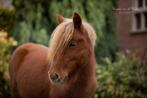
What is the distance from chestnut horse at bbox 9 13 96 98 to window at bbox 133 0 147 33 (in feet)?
41.0

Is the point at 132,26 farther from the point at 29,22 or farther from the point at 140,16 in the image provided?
the point at 29,22

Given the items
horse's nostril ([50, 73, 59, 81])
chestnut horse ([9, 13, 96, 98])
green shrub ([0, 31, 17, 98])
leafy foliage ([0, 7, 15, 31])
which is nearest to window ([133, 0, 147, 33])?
leafy foliage ([0, 7, 15, 31])

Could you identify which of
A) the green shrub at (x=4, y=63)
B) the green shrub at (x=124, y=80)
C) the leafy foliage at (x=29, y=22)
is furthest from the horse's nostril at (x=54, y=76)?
the leafy foliage at (x=29, y=22)

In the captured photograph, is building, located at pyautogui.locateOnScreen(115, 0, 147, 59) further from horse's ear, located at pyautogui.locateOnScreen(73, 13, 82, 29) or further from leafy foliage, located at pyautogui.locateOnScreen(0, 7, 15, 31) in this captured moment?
horse's ear, located at pyautogui.locateOnScreen(73, 13, 82, 29)

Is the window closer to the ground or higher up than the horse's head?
closer to the ground

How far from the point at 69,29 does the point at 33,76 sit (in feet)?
4.29

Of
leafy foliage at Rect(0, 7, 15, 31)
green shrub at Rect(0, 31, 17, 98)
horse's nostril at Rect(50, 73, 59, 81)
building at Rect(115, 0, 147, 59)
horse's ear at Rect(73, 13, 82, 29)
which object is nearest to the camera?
horse's nostril at Rect(50, 73, 59, 81)

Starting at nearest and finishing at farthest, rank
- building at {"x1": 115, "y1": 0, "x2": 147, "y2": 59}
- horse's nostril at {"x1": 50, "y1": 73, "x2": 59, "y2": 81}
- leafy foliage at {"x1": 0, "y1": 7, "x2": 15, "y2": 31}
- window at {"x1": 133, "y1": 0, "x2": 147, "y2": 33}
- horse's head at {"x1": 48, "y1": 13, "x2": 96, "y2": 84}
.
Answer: horse's nostril at {"x1": 50, "y1": 73, "x2": 59, "y2": 81}
horse's head at {"x1": 48, "y1": 13, "x2": 96, "y2": 84}
leafy foliage at {"x1": 0, "y1": 7, "x2": 15, "y2": 31}
window at {"x1": 133, "y1": 0, "x2": 147, "y2": 33}
building at {"x1": 115, "y1": 0, "x2": 147, "y2": 59}

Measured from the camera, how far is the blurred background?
1477 cm

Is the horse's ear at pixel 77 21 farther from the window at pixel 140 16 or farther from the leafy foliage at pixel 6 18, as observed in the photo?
the window at pixel 140 16

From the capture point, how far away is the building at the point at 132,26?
21.6m

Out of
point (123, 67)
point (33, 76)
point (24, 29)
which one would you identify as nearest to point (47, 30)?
point (24, 29)

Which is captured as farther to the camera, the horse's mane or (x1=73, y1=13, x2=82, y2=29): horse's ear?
(x1=73, y1=13, x2=82, y2=29): horse's ear

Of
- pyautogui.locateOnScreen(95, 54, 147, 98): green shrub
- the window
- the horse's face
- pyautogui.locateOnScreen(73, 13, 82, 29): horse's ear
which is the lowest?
pyautogui.locateOnScreen(95, 54, 147, 98): green shrub
